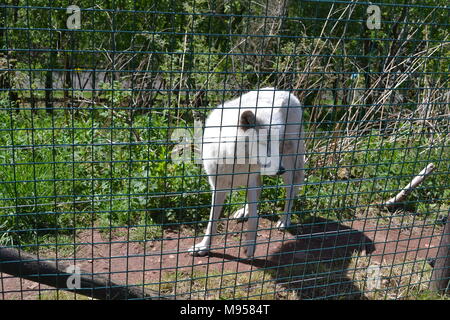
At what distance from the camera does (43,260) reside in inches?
105

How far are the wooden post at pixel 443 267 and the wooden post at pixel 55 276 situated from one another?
99.5 inches

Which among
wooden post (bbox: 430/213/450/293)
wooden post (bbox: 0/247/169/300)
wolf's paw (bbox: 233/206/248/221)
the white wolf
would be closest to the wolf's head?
the white wolf

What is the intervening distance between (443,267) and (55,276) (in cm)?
324

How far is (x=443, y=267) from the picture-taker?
3777 millimetres

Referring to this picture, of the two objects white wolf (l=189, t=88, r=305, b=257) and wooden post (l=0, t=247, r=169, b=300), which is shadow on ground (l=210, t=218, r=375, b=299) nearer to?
white wolf (l=189, t=88, r=305, b=257)

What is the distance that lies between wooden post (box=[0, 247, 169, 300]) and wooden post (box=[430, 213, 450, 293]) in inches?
99.5

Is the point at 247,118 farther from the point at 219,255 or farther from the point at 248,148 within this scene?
the point at 219,255

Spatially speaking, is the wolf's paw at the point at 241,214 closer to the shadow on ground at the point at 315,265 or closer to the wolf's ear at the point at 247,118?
the shadow on ground at the point at 315,265

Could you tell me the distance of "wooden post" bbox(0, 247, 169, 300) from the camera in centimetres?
261

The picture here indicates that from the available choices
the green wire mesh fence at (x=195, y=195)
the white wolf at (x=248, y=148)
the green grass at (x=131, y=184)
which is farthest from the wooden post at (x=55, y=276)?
the green grass at (x=131, y=184)

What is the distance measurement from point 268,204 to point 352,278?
1752mm

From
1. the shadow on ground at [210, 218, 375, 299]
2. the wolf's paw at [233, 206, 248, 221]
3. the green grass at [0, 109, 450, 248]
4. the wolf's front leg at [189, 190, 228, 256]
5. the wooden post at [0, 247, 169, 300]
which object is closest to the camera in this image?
the wooden post at [0, 247, 169, 300]

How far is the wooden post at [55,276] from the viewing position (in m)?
2.61
